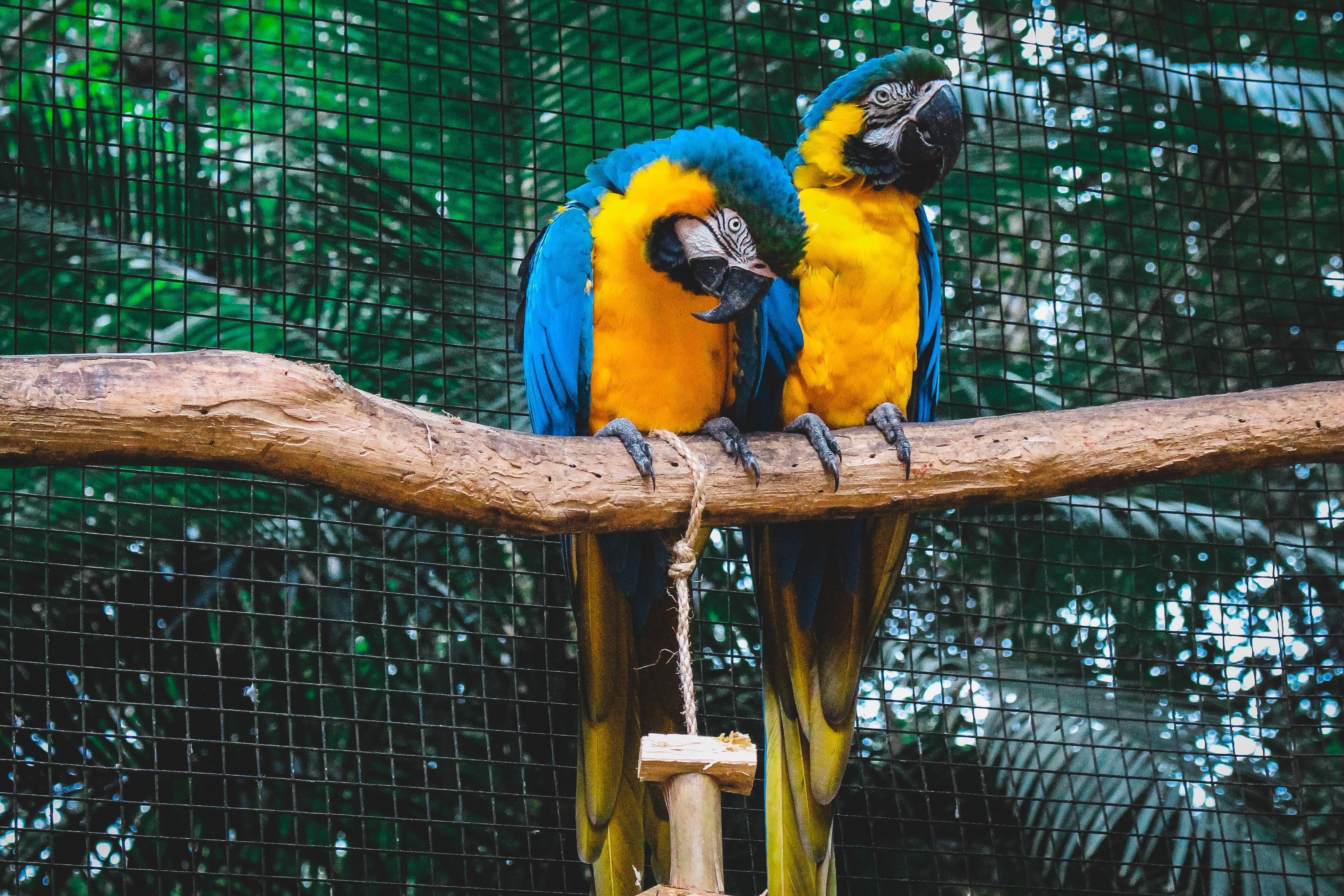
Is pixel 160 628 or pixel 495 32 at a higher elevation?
pixel 495 32

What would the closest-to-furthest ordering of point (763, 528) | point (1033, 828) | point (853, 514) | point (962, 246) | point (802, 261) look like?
point (853, 514) < point (802, 261) < point (763, 528) < point (1033, 828) < point (962, 246)

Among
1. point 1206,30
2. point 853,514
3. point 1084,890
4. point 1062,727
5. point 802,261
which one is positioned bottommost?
point 1084,890

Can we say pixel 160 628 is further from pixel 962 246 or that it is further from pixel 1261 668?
pixel 1261 668

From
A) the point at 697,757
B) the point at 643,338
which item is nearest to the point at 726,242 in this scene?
the point at 643,338

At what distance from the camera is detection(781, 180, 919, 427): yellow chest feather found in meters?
2.37

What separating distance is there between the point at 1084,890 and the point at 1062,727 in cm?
46

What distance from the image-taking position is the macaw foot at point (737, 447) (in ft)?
6.72

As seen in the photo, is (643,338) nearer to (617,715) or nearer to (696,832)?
(617,715)

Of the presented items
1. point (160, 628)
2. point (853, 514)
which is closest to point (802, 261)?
point (853, 514)

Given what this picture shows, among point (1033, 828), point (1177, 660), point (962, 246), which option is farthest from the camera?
point (962, 246)

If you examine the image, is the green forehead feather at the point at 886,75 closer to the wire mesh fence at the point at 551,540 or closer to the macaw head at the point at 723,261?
the macaw head at the point at 723,261

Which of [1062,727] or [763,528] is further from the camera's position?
[1062,727]

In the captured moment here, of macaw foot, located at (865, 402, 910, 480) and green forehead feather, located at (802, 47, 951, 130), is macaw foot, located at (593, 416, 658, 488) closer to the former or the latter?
macaw foot, located at (865, 402, 910, 480)

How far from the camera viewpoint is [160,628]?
3.59m
